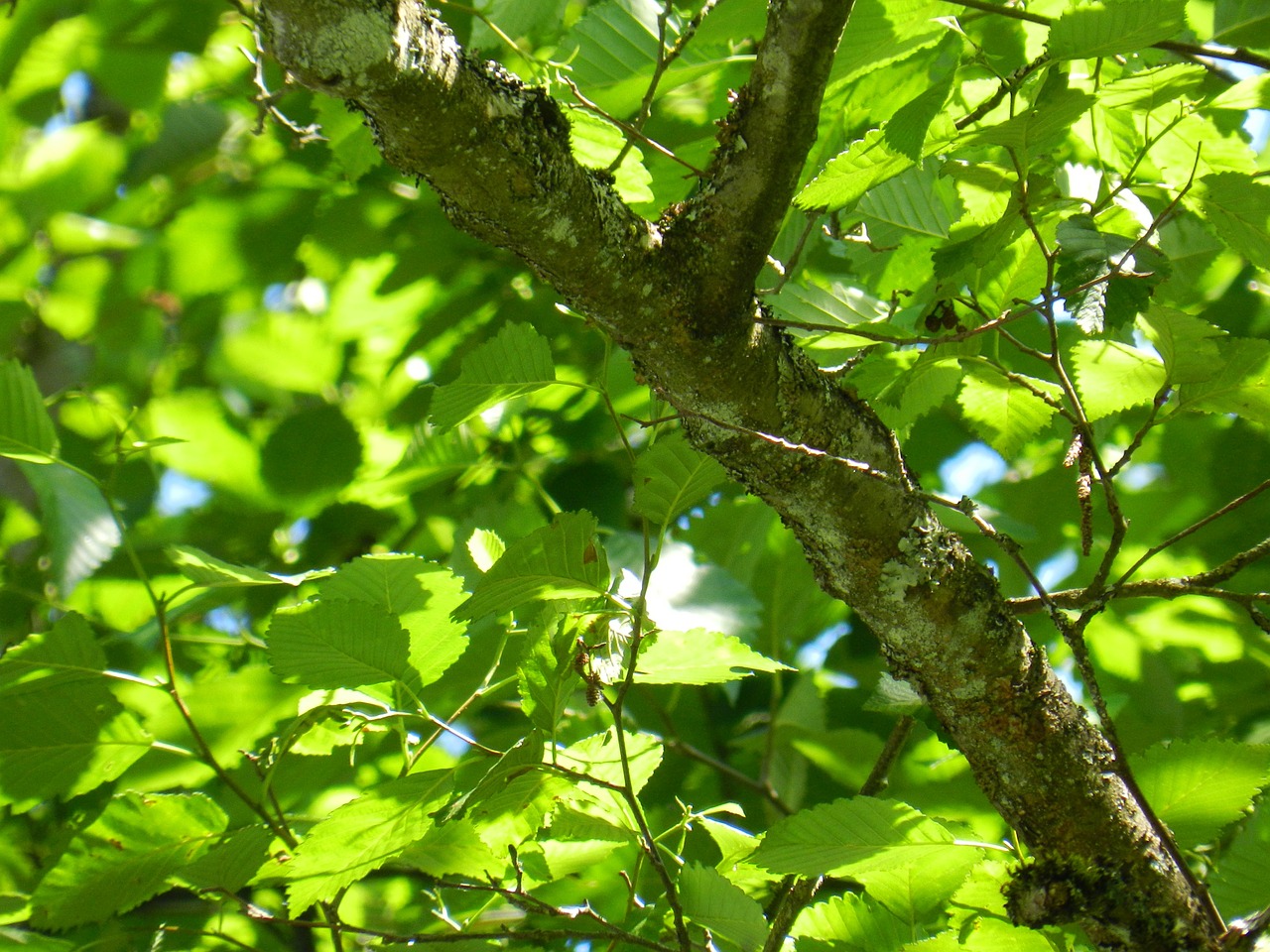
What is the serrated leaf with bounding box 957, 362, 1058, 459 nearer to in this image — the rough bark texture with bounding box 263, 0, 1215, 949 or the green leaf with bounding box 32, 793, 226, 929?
the rough bark texture with bounding box 263, 0, 1215, 949

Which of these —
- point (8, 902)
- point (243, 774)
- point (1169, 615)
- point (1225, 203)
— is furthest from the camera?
point (1169, 615)

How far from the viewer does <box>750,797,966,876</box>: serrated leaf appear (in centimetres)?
70

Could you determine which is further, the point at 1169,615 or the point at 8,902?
the point at 1169,615

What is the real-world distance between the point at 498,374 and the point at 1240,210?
55 centimetres

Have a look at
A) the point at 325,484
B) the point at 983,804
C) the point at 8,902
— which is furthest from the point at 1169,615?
the point at 8,902

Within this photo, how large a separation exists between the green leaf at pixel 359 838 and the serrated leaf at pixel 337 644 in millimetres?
102

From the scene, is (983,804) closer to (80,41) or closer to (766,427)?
(766,427)

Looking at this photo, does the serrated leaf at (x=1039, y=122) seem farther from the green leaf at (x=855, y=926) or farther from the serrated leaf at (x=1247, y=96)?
the green leaf at (x=855, y=926)

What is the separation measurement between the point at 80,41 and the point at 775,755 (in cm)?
174

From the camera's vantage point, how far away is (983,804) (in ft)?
4.18

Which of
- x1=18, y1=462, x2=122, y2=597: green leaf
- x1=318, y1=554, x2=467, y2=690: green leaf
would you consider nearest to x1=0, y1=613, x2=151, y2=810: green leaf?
x1=318, y1=554, x2=467, y2=690: green leaf

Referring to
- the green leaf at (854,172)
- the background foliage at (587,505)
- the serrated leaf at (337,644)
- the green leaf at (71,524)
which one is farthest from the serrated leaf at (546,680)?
the green leaf at (71,524)

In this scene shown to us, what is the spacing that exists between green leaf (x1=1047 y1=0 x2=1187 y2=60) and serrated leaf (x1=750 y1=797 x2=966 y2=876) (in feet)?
1.73

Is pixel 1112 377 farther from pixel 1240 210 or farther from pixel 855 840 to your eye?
pixel 855 840
